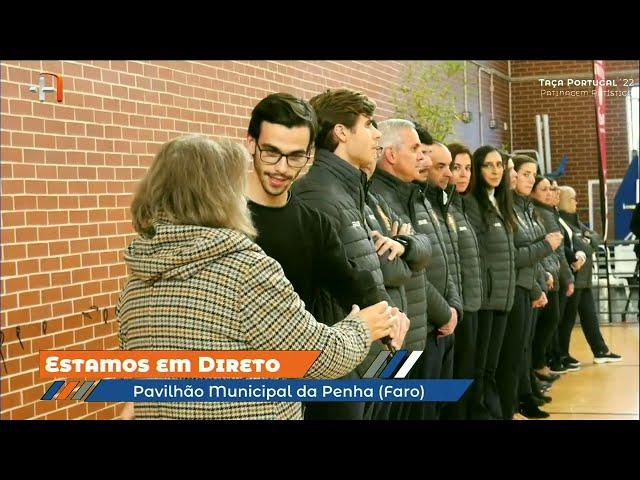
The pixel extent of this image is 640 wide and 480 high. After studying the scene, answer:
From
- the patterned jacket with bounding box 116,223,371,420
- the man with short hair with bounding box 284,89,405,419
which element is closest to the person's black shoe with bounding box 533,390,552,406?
the man with short hair with bounding box 284,89,405,419

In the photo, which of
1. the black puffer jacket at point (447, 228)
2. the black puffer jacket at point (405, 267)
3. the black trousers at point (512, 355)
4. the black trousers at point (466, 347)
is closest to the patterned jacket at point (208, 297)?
the black puffer jacket at point (405, 267)

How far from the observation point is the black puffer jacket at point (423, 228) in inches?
139

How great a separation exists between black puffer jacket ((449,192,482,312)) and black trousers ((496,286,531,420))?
22.2 inches

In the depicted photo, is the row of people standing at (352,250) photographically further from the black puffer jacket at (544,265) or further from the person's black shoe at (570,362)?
the person's black shoe at (570,362)

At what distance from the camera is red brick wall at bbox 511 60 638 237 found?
3218mm

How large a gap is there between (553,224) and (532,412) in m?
1.31

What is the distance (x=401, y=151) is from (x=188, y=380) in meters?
1.43

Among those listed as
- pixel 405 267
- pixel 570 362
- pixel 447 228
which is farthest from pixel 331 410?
pixel 570 362

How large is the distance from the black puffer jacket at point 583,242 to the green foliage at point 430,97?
0.91 m

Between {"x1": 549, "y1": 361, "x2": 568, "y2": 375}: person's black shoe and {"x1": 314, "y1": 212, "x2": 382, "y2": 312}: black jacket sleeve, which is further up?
{"x1": 314, "y1": 212, "x2": 382, "y2": 312}: black jacket sleeve

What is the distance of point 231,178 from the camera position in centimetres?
199

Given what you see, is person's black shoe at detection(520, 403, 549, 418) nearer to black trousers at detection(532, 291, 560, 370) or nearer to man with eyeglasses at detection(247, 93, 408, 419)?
black trousers at detection(532, 291, 560, 370)

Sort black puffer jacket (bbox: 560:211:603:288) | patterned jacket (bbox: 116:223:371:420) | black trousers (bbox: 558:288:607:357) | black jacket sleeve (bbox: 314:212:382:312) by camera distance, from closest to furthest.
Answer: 1. patterned jacket (bbox: 116:223:371:420)
2. black jacket sleeve (bbox: 314:212:382:312)
3. black puffer jacket (bbox: 560:211:603:288)
4. black trousers (bbox: 558:288:607:357)

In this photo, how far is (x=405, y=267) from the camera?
3.13m
